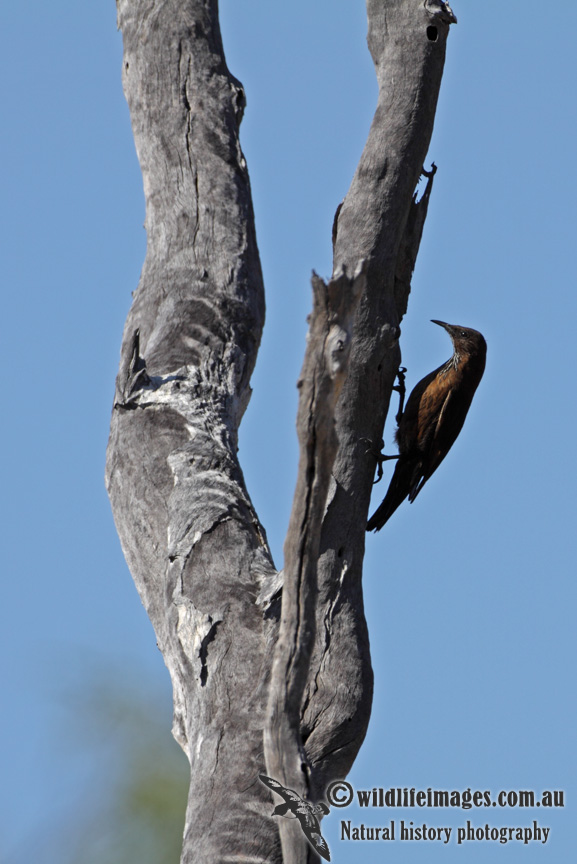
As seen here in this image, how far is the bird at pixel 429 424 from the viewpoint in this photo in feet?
17.9

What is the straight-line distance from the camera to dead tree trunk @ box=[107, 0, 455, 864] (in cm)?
263

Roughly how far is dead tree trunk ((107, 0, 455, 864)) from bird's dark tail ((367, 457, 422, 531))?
130cm

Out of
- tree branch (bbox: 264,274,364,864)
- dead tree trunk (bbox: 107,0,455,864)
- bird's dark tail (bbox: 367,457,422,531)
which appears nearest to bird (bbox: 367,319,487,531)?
bird's dark tail (bbox: 367,457,422,531)

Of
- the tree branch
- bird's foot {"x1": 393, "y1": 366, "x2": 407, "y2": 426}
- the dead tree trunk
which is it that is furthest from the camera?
bird's foot {"x1": 393, "y1": 366, "x2": 407, "y2": 426}

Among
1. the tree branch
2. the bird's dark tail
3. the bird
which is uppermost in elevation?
the bird

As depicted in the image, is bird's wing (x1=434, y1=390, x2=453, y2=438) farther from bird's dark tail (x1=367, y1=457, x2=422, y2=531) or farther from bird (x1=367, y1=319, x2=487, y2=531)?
bird's dark tail (x1=367, y1=457, x2=422, y2=531)

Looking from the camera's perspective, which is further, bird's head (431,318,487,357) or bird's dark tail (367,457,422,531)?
bird's head (431,318,487,357)

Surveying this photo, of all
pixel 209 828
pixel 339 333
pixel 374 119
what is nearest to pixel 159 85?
pixel 374 119

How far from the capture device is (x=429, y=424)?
18.2 feet

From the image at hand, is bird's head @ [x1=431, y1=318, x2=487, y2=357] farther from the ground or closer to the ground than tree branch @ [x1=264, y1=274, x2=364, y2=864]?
farther from the ground

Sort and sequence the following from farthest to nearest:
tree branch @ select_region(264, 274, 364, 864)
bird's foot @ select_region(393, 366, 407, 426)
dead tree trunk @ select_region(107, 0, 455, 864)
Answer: bird's foot @ select_region(393, 366, 407, 426)
dead tree trunk @ select_region(107, 0, 455, 864)
tree branch @ select_region(264, 274, 364, 864)

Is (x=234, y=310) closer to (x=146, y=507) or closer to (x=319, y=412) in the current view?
(x=146, y=507)

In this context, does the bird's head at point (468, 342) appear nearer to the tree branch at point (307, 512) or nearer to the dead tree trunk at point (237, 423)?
the dead tree trunk at point (237, 423)

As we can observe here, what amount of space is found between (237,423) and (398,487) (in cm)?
136
